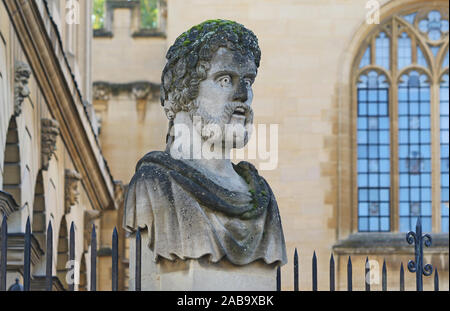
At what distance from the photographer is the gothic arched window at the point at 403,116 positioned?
3509cm

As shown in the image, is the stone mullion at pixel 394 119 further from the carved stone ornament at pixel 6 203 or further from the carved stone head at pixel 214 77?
the carved stone head at pixel 214 77

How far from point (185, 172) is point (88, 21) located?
2221 cm

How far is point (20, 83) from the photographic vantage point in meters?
18.2

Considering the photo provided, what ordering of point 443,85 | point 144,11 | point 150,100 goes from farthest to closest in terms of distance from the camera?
1. point 144,11
2. point 150,100
3. point 443,85

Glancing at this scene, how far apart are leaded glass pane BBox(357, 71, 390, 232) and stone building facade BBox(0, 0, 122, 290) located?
6.67m

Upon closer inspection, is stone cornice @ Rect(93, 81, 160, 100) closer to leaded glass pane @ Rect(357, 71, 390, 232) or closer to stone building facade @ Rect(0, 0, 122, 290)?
leaded glass pane @ Rect(357, 71, 390, 232)

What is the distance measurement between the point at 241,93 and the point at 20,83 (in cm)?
1017

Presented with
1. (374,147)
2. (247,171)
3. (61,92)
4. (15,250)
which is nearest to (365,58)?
(374,147)

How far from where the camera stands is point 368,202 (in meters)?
35.0

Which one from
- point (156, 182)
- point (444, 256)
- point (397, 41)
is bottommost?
point (444, 256)

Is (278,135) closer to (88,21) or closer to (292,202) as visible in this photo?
(292,202)

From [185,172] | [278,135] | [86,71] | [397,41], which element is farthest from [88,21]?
[185,172]

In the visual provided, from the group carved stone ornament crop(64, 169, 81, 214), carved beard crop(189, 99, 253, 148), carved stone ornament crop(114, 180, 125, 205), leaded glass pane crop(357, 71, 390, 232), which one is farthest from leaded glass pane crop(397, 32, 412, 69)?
carved beard crop(189, 99, 253, 148)

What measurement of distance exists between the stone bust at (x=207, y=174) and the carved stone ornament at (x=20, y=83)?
9869mm
